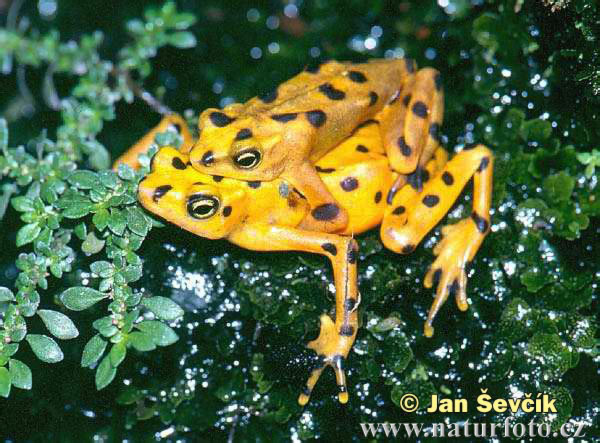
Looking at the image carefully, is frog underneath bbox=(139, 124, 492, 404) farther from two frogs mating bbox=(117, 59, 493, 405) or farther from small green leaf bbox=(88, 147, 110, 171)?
small green leaf bbox=(88, 147, 110, 171)

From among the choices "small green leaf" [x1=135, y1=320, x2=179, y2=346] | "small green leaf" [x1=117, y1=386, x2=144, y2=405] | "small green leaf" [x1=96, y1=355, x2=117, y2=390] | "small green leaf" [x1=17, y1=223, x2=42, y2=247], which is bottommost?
"small green leaf" [x1=117, y1=386, x2=144, y2=405]

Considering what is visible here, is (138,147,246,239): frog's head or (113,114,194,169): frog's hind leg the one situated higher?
(138,147,246,239): frog's head

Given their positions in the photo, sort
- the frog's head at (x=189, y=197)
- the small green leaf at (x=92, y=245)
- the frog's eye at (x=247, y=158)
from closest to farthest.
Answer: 1. the frog's head at (x=189, y=197)
2. the frog's eye at (x=247, y=158)
3. the small green leaf at (x=92, y=245)

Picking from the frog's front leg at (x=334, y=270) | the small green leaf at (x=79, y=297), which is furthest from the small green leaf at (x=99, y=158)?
the small green leaf at (x=79, y=297)

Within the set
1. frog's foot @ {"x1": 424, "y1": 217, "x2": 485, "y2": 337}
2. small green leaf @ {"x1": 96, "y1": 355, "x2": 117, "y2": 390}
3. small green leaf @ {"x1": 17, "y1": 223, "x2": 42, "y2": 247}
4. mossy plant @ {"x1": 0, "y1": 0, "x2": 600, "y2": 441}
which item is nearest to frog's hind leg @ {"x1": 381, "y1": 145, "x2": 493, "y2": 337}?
frog's foot @ {"x1": 424, "y1": 217, "x2": 485, "y2": 337}

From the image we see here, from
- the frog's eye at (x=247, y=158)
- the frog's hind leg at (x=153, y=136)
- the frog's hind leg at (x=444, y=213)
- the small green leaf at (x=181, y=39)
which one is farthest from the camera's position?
the small green leaf at (x=181, y=39)

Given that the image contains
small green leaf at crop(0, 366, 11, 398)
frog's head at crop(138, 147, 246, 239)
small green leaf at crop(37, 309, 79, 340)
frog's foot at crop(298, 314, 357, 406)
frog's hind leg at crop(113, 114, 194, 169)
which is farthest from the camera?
frog's hind leg at crop(113, 114, 194, 169)

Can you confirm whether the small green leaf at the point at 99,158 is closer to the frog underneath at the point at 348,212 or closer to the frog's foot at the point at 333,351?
the frog underneath at the point at 348,212

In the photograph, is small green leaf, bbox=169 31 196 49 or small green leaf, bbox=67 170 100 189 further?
small green leaf, bbox=169 31 196 49
